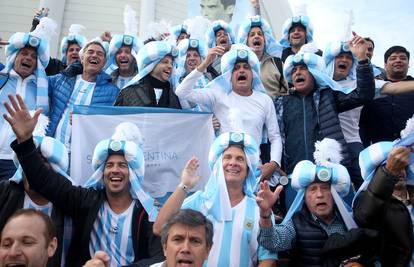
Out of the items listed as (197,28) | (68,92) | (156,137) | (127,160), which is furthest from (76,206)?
(197,28)

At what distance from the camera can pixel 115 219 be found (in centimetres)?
408

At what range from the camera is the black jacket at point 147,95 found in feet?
17.8

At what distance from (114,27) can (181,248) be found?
16590 millimetres

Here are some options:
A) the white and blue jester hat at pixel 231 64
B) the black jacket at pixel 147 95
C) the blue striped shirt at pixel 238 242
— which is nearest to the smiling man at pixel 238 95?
the white and blue jester hat at pixel 231 64

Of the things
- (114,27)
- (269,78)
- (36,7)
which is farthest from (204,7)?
(269,78)

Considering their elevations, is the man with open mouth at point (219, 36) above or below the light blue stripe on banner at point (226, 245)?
above

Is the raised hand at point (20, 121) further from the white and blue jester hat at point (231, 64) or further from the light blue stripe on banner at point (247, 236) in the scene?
the white and blue jester hat at point (231, 64)

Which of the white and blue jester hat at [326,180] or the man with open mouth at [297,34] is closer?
the white and blue jester hat at [326,180]

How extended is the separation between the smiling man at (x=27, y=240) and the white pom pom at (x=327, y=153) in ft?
7.77

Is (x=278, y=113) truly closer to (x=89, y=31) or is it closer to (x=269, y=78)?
(x=269, y=78)

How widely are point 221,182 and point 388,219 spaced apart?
137cm

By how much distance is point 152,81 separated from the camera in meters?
5.53

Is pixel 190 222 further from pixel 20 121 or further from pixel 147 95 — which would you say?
pixel 147 95

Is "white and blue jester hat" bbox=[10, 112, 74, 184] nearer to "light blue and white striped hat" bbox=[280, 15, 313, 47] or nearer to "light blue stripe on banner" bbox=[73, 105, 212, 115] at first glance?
"light blue stripe on banner" bbox=[73, 105, 212, 115]
